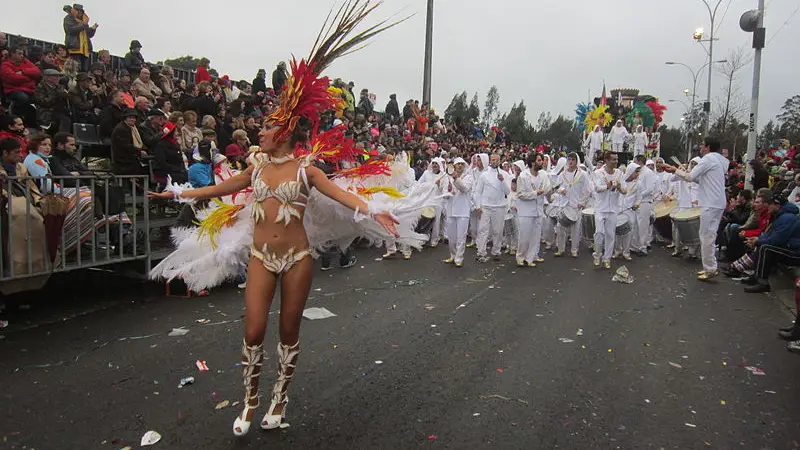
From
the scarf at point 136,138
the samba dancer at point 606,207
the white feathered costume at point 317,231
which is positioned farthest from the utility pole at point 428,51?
the white feathered costume at point 317,231

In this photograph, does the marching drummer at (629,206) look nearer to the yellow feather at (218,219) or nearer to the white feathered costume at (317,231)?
the white feathered costume at (317,231)

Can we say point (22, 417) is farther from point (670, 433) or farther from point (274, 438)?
point (670, 433)

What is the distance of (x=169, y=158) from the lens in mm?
8492

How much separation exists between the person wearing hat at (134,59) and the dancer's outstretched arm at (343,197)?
10507mm

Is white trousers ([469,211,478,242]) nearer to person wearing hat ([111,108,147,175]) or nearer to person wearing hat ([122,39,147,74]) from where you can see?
person wearing hat ([111,108,147,175])

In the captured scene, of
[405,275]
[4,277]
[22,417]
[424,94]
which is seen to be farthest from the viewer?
[424,94]

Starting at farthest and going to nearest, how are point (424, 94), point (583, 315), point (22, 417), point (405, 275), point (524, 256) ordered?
point (424, 94), point (524, 256), point (405, 275), point (583, 315), point (22, 417)

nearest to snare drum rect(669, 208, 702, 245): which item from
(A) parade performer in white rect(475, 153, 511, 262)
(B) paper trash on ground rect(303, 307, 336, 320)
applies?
(A) parade performer in white rect(475, 153, 511, 262)

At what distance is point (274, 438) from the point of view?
11.5 feet

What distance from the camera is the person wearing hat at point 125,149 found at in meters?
7.91

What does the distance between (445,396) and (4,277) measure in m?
4.37

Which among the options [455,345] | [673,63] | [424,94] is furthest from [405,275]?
[673,63]

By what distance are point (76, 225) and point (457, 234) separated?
655 centimetres

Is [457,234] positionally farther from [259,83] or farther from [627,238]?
[259,83]
